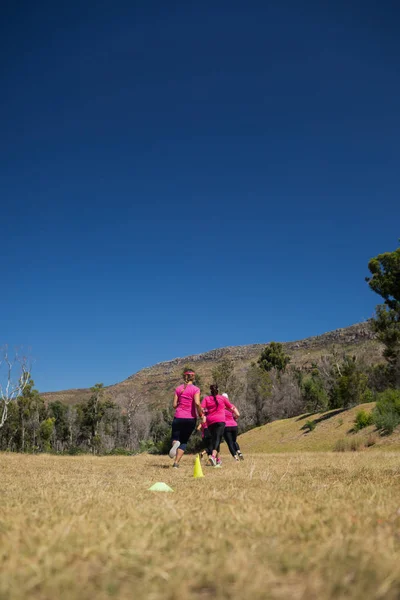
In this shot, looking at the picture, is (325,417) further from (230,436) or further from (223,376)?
(223,376)

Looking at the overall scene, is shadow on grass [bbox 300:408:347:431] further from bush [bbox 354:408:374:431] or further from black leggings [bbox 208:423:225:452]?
black leggings [bbox 208:423:225:452]

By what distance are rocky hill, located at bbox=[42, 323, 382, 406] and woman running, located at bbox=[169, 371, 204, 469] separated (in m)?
82.2

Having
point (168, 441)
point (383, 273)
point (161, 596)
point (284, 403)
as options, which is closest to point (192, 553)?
point (161, 596)

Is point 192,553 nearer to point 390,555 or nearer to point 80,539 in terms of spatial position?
point 80,539

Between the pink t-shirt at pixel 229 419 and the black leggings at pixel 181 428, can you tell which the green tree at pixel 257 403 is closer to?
the pink t-shirt at pixel 229 419

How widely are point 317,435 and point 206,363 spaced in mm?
136871

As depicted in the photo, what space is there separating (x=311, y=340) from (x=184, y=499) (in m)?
150

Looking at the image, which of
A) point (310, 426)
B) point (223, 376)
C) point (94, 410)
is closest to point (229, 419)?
point (310, 426)

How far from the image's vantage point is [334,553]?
1.80 metres

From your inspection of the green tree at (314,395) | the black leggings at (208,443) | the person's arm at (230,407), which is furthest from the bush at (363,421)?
the green tree at (314,395)

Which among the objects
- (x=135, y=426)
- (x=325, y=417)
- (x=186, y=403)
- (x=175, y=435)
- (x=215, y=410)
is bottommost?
(x=135, y=426)

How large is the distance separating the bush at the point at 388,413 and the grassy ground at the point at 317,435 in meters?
0.36

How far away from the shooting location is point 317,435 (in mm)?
28734

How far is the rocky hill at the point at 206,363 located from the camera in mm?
119562
